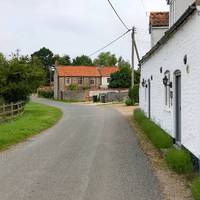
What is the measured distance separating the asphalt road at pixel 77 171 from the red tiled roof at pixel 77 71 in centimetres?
8161

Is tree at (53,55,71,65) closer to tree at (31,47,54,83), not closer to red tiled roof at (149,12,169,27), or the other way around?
tree at (31,47,54,83)

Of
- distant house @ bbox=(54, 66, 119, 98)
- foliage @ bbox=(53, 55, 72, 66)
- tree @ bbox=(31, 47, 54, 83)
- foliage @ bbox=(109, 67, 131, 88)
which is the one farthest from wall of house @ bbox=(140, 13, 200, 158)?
tree @ bbox=(31, 47, 54, 83)

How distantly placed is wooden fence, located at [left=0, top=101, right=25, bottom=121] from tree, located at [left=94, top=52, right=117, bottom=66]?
379 feet

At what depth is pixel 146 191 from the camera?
9477 millimetres

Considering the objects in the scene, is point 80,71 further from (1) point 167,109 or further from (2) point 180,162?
(2) point 180,162

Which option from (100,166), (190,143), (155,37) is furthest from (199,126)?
(155,37)

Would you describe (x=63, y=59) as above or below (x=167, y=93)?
above

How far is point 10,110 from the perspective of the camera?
31.7 meters

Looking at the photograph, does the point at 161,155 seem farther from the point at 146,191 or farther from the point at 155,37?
the point at 155,37

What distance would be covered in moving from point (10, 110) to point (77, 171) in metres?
20.6

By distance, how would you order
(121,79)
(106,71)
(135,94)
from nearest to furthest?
(135,94) → (121,79) → (106,71)

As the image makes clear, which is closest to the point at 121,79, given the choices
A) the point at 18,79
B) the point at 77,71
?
the point at 77,71

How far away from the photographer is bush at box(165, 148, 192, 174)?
36.4 feet

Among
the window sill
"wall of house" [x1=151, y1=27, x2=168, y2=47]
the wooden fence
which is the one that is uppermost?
"wall of house" [x1=151, y1=27, x2=168, y2=47]
